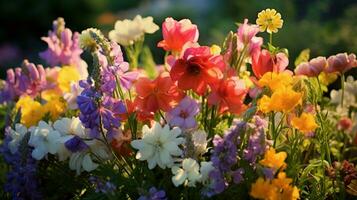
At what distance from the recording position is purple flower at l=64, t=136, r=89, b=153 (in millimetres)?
1447

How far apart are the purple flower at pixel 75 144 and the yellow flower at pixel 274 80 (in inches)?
15.7

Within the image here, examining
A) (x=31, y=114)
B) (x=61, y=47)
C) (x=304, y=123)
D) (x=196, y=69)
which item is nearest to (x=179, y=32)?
(x=196, y=69)

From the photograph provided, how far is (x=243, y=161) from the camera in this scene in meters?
1.36

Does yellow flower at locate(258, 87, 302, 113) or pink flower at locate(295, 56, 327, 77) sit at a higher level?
pink flower at locate(295, 56, 327, 77)

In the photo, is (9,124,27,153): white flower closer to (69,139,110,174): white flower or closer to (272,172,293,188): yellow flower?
(69,139,110,174): white flower

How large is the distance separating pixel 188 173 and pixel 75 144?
0.90 feet

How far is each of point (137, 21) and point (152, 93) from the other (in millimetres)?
406

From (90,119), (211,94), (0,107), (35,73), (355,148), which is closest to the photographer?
(90,119)

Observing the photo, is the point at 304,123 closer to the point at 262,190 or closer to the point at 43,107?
the point at 262,190

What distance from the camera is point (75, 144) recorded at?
4.76ft

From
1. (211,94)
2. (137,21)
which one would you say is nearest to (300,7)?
(137,21)

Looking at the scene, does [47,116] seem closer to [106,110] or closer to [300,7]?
[106,110]

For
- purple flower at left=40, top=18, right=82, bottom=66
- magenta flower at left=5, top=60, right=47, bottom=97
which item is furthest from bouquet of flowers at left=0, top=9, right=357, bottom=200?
purple flower at left=40, top=18, right=82, bottom=66

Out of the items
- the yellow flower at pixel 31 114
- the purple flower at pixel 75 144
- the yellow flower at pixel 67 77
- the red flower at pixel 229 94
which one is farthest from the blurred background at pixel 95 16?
the purple flower at pixel 75 144
